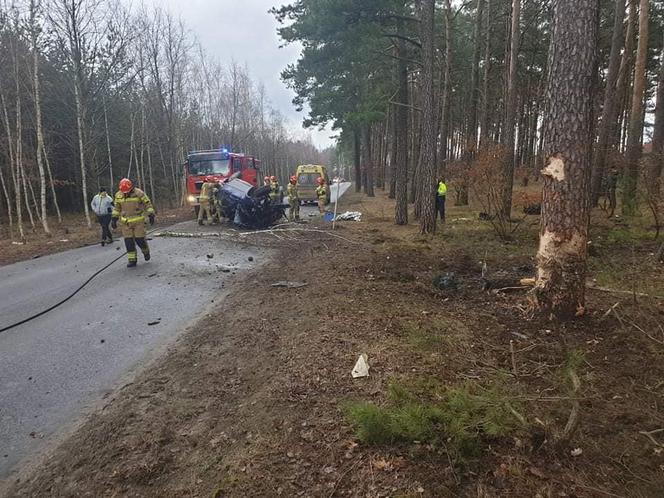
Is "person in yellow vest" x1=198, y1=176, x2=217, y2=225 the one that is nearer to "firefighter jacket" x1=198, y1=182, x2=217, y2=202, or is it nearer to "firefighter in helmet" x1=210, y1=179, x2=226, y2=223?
"firefighter jacket" x1=198, y1=182, x2=217, y2=202

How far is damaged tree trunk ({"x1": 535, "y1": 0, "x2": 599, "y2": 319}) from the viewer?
15.3 feet

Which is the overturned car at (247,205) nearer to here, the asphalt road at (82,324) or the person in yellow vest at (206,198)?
the person in yellow vest at (206,198)

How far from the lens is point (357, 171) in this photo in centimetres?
3647

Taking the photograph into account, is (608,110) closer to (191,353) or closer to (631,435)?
(631,435)

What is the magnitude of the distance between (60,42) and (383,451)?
68.9ft

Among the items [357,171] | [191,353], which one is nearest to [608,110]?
[191,353]

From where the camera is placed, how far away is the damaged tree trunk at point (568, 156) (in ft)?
15.3

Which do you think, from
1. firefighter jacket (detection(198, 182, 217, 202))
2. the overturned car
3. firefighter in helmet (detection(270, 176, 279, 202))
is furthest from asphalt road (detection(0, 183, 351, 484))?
firefighter in helmet (detection(270, 176, 279, 202))

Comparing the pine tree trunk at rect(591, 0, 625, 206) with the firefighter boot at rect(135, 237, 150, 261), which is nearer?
the firefighter boot at rect(135, 237, 150, 261)

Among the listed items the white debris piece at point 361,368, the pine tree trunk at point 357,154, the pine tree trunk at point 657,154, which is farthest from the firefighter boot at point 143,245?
the pine tree trunk at point 357,154

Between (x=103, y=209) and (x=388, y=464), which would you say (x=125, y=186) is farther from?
(x=388, y=464)

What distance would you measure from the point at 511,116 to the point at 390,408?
14.4 meters

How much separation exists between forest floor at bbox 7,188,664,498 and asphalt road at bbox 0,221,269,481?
0.38 m

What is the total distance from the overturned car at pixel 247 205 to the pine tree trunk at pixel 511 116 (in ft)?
25.9
